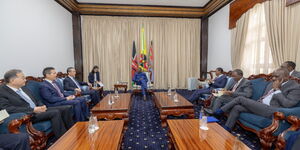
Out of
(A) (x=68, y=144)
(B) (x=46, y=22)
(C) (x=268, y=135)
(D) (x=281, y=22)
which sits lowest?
(C) (x=268, y=135)

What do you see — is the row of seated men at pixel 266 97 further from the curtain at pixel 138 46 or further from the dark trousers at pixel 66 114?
the curtain at pixel 138 46

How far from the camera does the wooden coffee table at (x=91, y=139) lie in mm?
1431

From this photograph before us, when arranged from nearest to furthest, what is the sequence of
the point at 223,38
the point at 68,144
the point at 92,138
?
the point at 68,144, the point at 92,138, the point at 223,38

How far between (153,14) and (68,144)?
5568mm

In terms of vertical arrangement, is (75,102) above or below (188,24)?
below

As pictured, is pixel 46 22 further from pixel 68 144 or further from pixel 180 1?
pixel 180 1

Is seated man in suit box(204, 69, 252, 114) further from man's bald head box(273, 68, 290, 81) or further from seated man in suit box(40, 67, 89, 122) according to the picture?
seated man in suit box(40, 67, 89, 122)

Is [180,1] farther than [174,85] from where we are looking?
No

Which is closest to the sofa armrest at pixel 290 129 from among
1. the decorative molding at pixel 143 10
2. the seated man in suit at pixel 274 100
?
the seated man in suit at pixel 274 100

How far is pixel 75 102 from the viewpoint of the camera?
2.93 meters

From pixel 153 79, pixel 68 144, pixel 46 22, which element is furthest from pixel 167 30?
pixel 68 144

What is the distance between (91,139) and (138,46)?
16.9ft

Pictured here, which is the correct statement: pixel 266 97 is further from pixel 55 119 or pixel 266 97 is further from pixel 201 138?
pixel 55 119

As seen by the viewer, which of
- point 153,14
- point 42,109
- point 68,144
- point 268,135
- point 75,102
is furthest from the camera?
point 153,14
